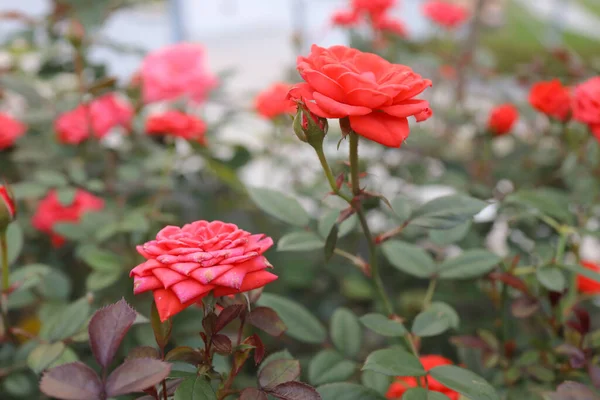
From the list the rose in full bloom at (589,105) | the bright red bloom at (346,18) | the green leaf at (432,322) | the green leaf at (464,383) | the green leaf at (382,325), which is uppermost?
the bright red bloom at (346,18)

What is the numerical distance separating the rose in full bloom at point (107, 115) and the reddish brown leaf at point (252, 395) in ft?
1.81

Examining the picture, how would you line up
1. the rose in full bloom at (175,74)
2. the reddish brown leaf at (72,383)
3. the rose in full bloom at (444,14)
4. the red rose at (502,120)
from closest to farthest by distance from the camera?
the reddish brown leaf at (72,383)
the red rose at (502,120)
the rose in full bloom at (175,74)
the rose in full bloom at (444,14)

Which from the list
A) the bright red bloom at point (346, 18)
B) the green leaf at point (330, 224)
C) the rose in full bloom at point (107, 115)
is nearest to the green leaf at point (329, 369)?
the green leaf at point (330, 224)

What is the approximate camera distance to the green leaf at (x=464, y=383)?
1.15ft

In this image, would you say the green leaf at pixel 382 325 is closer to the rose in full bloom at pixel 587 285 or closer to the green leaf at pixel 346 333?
the green leaf at pixel 346 333

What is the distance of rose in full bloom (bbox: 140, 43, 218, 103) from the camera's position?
859mm

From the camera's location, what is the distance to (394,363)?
35 centimetres

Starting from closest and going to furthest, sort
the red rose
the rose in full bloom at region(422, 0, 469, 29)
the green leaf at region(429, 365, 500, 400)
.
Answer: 1. the green leaf at region(429, 365, 500, 400)
2. the red rose
3. the rose in full bloom at region(422, 0, 469, 29)

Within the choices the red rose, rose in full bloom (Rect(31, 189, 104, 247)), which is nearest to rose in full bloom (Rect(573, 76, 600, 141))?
the red rose

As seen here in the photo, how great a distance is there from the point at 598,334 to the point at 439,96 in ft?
3.71

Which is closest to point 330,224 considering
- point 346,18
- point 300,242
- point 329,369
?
point 300,242

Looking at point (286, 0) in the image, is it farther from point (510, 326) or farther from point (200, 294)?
point (200, 294)

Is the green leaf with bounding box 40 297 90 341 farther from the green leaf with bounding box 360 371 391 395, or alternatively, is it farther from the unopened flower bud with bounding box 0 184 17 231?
the green leaf with bounding box 360 371 391 395

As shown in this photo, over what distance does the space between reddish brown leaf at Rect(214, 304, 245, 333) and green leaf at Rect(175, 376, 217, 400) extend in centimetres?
3
